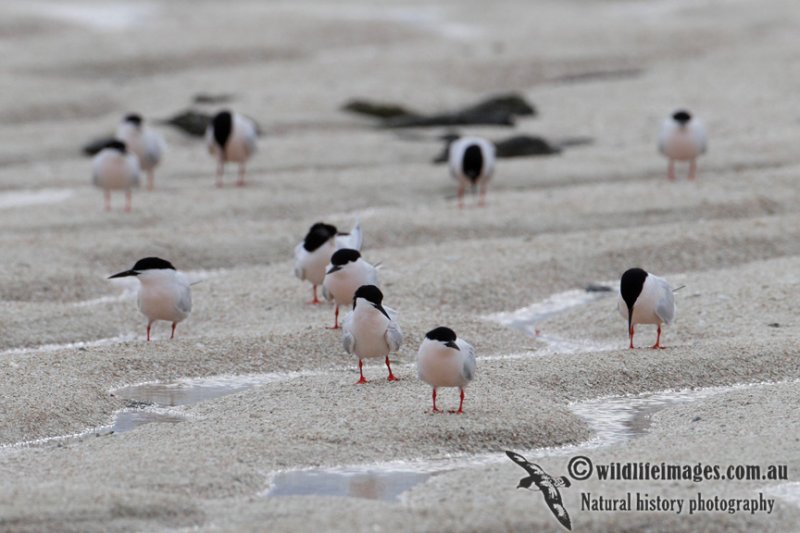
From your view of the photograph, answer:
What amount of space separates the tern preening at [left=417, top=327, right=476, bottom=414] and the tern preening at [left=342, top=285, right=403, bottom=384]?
0.66 metres

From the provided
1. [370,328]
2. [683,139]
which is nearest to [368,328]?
[370,328]

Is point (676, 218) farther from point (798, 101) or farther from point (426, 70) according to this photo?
point (426, 70)

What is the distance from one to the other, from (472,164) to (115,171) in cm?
337

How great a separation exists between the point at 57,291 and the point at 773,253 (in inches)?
227

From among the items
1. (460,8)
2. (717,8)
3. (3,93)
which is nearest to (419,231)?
(3,93)

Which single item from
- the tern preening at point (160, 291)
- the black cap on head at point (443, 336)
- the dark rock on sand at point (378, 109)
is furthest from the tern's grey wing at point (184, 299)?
the dark rock on sand at point (378, 109)

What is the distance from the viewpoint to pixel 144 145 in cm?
1408

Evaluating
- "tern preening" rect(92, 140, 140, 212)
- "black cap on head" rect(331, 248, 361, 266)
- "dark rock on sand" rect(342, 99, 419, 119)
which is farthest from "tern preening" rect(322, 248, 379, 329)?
"dark rock on sand" rect(342, 99, 419, 119)

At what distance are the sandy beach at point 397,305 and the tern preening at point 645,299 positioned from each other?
0.28 metres

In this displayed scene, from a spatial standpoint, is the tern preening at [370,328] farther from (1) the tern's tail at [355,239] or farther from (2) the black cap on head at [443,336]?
(1) the tern's tail at [355,239]

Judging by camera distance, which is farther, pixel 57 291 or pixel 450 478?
pixel 57 291

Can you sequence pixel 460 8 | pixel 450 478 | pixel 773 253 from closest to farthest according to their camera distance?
pixel 450 478
pixel 773 253
pixel 460 8

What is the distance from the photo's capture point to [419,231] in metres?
11.9

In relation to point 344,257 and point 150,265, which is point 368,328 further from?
point 150,265
